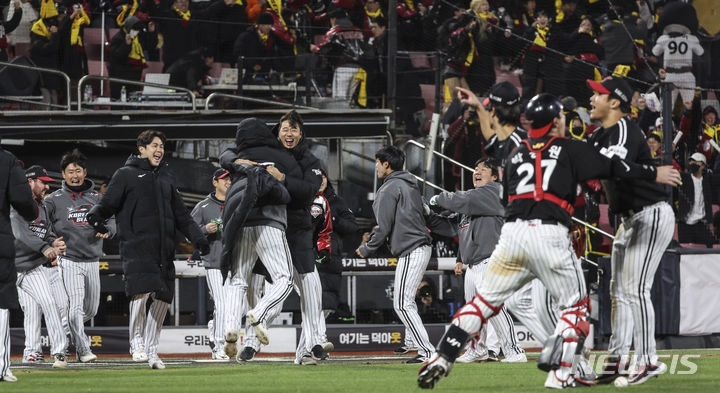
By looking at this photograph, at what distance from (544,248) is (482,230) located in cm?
420

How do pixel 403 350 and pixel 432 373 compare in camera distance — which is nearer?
pixel 432 373

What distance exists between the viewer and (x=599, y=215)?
1603 centimetres

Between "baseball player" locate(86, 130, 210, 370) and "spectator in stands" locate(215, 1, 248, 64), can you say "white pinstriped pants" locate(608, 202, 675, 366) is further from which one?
"spectator in stands" locate(215, 1, 248, 64)

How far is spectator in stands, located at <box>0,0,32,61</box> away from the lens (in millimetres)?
15977

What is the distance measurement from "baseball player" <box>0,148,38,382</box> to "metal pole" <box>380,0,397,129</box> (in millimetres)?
7752

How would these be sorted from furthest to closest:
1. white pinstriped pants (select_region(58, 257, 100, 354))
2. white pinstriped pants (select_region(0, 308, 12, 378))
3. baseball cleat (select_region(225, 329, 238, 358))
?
white pinstriped pants (select_region(58, 257, 100, 354)), baseball cleat (select_region(225, 329, 238, 358)), white pinstriped pants (select_region(0, 308, 12, 378))

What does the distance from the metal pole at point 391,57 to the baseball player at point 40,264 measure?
589 cm

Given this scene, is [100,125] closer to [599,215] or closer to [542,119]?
[599,215]

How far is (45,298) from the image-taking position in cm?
1037

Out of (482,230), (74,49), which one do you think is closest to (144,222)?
(482,230)

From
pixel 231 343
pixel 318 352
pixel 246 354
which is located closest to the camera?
pixel 231 343

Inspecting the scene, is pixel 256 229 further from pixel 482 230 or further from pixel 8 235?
pixel 482 230

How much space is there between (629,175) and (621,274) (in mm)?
924

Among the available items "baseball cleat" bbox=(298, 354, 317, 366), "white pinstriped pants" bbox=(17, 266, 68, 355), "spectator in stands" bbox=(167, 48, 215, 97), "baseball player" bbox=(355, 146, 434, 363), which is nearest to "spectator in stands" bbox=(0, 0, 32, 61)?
"spectator in stands" bbox=(167, 48, 215, 97)
